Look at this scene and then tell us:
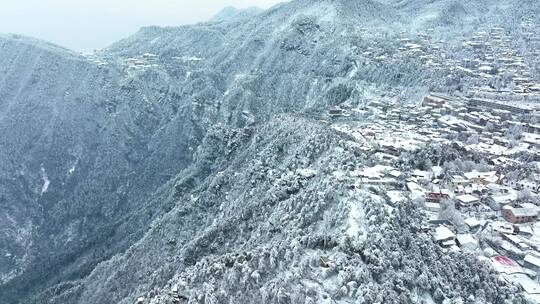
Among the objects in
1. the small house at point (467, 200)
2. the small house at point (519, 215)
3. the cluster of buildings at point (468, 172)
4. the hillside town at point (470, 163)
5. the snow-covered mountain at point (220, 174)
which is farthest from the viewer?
the small house at point (467, 200)

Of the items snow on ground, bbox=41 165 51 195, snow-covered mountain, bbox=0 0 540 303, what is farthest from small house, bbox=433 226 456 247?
snow on ground, bbox=41 165 51 195

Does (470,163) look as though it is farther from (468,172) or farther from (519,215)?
(519,215)

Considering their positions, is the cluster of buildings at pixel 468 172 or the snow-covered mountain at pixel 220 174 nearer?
the snow-covered mountain at pixel 220 174

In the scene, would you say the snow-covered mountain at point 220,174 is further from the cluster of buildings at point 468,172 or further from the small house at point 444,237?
the cluster of buildings at point 468,172

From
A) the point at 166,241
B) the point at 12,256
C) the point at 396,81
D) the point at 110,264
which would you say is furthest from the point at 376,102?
the point at 12,256

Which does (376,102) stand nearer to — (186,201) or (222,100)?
(186,201)

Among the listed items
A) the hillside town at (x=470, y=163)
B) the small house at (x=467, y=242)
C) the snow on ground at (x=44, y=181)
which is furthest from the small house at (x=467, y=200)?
the snow on ground at (x=44, y=181)
